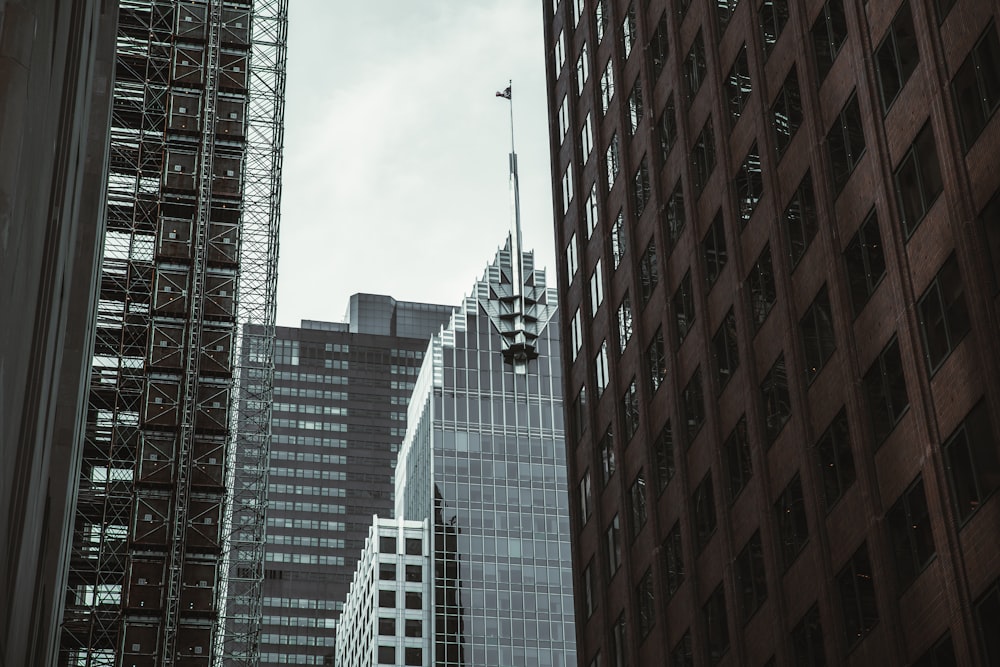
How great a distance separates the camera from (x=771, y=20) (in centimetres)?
4191

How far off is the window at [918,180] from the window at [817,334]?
4.52 metres

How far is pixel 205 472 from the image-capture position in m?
64.5

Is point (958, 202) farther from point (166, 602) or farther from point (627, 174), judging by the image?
point (166, 602)

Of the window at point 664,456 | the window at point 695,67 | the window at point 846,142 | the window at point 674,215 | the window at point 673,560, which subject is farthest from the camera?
the window at point 674,215

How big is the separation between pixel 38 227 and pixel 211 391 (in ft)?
162

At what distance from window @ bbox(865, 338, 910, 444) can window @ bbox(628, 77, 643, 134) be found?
75.7ft

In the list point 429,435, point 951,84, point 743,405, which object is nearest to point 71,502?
point 743,405

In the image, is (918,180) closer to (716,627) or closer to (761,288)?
(761,288)

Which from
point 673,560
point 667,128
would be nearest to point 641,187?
point 667,128

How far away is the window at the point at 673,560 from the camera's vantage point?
4675 cm

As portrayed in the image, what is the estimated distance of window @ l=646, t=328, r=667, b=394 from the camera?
50.2m

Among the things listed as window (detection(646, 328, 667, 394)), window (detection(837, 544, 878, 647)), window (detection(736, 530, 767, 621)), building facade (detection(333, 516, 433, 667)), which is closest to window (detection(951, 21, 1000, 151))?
window (detection(837, 544, 878, 647))

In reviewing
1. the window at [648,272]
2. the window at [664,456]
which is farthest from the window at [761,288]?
the window at [648,272]

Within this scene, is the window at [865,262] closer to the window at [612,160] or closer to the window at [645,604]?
the window at [645,604]
